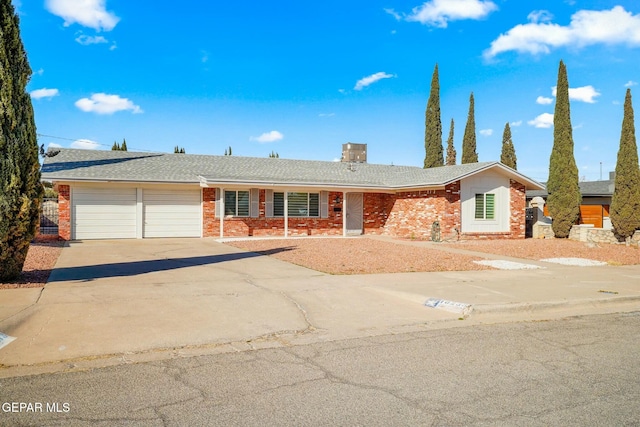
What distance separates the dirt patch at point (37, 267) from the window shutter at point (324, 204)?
11947mm

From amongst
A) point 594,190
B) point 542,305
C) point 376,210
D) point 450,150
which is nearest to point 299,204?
point 376,210

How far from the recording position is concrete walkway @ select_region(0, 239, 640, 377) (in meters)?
6.02

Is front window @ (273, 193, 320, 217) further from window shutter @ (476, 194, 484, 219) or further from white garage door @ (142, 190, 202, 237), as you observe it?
window shutter @ (476, 194, 484, 219)

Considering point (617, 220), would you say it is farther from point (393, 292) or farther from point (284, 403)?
point (284, 403)

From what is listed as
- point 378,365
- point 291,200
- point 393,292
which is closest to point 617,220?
point 291,200

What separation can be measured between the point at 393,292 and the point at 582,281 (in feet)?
16.9

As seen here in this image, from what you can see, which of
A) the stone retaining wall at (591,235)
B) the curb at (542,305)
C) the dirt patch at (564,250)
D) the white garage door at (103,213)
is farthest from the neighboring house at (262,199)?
the curb at (542,305)

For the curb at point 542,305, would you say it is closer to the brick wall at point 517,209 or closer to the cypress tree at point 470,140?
the brick wall at point 517,209

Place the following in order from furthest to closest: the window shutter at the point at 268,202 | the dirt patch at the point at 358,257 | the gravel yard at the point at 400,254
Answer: the window shutter at the point at 268,202, the gravel yard at the point at 400,254, the dirt patch at the point at 358,257

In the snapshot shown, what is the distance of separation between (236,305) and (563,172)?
21150mm

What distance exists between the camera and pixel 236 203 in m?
23.7

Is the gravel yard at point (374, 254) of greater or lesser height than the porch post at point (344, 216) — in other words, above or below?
below

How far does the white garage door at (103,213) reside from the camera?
2114 cm

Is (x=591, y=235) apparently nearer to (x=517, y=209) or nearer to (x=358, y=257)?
(x=517, y=209)
